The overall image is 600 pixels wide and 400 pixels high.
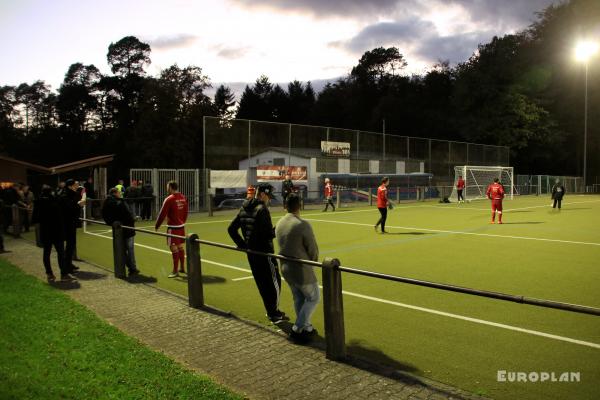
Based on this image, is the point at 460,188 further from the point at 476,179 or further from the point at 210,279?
the point at 210,279

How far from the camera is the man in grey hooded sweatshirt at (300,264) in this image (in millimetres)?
5543

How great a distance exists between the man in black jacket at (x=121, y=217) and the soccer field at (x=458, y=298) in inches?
20.2

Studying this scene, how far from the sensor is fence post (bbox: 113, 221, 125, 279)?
30.6 ft

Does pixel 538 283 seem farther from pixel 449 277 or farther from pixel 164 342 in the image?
pixel 164 342

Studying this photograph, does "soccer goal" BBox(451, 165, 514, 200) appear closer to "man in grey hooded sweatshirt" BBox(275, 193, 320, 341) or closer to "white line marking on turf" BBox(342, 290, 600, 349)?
"white line marking on turf" BBox(342, 290, 600, 349)

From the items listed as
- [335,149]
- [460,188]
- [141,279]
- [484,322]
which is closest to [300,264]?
[484,322]

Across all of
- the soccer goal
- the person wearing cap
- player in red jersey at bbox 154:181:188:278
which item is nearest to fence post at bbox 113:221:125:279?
player in red jersey at bbox 154:181:188:278

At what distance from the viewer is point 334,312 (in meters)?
5.09

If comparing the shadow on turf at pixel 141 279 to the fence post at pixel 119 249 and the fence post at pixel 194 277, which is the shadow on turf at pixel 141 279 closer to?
the fence post at pixel 119 249

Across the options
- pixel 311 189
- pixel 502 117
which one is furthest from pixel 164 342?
pixel 502 117

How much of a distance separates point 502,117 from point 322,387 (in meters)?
56.8

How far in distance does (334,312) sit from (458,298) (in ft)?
11.4

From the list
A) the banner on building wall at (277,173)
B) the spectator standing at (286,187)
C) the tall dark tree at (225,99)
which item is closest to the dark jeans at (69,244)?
the spectator standing at (286,187)

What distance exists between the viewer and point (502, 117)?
181ft
